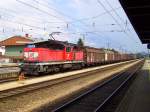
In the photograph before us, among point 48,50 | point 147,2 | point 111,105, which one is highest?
point 147,2

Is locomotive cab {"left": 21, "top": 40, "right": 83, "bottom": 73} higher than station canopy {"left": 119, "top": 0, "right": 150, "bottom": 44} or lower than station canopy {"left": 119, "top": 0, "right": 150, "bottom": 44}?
lower

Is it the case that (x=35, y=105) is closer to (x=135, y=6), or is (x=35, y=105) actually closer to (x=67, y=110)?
(x=67, y=110)

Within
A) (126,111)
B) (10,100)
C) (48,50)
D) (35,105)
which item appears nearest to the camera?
(126,111)

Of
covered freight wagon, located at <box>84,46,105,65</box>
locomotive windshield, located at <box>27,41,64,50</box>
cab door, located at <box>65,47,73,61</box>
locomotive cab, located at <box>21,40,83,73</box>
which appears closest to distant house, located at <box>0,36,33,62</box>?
covered freight wagon, located at <box>84,46,105,65</box>

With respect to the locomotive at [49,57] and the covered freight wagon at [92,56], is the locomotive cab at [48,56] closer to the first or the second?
the locomotive at [49,57]

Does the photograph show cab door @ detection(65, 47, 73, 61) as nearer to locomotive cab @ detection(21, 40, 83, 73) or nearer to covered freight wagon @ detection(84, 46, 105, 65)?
locomotive cab @ detection(21, 40, 83, 73)

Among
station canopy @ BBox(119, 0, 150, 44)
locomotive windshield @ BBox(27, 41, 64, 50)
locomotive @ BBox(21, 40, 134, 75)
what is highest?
station canopy @ BBox(119, 0, 150, 44)

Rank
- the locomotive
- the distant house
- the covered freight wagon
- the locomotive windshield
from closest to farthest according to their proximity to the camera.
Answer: the locomotive → the locomotive windshield → the covered freight wagon → the distant house

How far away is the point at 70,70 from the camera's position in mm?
39812

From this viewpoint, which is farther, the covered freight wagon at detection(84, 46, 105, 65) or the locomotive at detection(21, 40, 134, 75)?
the covered freight wagon at detection(84, 46, 105, 65)

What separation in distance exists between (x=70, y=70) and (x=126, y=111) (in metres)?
27.4

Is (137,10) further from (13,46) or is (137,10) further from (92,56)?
(13,46)

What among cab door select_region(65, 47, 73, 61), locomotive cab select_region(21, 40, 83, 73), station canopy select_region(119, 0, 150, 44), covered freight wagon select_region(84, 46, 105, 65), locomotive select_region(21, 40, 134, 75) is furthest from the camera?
covered freight wagon select_region(84, 46, 105, 65)

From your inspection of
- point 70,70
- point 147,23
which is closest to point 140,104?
point 147,23
